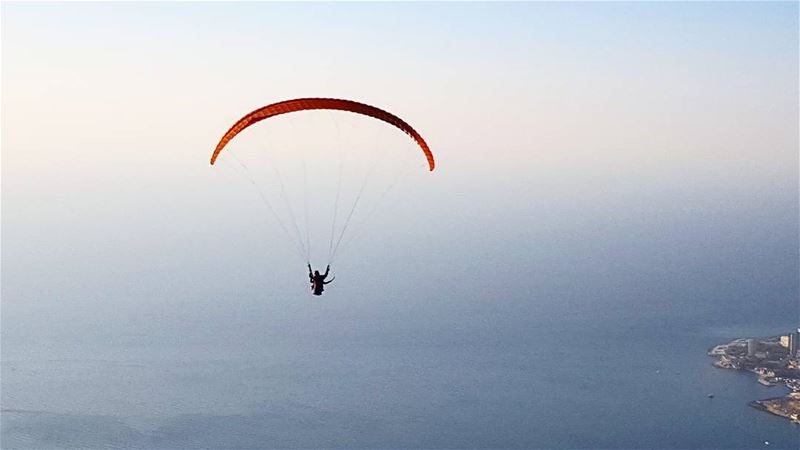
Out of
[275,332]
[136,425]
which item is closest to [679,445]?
[136,425]

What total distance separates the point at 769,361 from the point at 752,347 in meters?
1.44

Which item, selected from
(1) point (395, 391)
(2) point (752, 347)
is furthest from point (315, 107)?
(2) point (752, 347)

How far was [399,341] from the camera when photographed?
45.8 metres

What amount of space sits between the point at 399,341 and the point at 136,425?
1548 centimetres

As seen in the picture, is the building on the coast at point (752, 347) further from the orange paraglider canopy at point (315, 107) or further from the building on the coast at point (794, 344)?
the orange paraglider canopy at point (315, 107)

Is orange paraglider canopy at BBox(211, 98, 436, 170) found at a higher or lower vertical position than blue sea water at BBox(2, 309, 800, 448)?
higher

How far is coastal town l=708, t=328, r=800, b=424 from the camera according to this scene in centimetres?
3644

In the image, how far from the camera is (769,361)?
4175cm

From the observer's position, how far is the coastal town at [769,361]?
1435 inches

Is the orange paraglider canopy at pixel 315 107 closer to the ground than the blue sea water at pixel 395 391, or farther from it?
farther from it

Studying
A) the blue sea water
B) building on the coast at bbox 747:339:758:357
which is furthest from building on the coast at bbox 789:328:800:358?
the blue sea water

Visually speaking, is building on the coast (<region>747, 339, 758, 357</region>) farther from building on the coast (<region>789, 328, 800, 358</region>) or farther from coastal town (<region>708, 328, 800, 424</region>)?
building on the coast (<region>789, 328, 800, 358</region>)

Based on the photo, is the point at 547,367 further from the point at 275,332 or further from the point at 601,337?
the point at 275,332

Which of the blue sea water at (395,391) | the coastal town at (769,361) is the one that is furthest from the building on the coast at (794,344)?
the blue sea water at (395,391)
